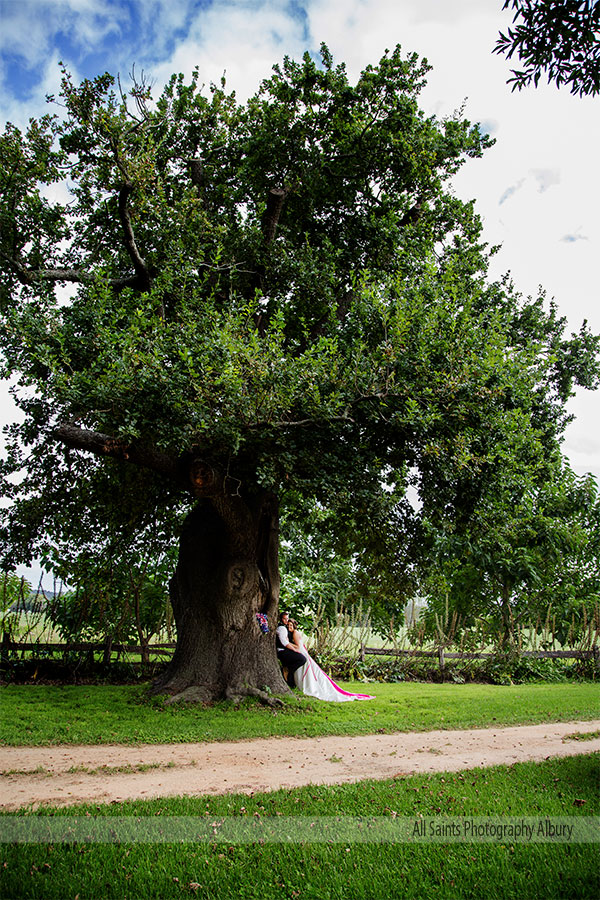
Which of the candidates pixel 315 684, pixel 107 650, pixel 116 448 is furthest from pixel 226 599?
pixel 107 650

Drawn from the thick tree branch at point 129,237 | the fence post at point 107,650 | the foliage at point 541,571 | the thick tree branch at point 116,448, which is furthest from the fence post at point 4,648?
the foliage at point 541,571

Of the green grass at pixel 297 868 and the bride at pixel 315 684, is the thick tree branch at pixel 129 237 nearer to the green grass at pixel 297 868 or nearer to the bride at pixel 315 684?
the bride at pixel 315 684

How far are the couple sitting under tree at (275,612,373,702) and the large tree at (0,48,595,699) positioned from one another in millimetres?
716

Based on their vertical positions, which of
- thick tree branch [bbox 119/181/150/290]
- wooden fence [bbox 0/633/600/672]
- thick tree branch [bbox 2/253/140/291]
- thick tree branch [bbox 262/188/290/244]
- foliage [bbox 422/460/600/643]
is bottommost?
wooden fence [bbox 0/633/600/672]

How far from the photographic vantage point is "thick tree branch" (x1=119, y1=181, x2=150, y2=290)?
9.88 m

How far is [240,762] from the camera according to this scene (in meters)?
6.64

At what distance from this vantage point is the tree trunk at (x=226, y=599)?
10.4 metres

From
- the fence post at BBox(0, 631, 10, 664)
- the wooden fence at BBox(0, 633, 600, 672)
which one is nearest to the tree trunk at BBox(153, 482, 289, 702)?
the wooden fence at BBox(0, 633, 600, 672)

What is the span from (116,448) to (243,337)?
9.11 ft

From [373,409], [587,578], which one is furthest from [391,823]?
[587,578]

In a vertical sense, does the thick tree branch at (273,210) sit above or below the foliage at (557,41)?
above

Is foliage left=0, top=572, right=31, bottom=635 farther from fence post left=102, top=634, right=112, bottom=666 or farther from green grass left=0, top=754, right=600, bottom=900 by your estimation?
green grass left=0, top=754, right=600, bottom=900

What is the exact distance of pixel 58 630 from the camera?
44.1ft

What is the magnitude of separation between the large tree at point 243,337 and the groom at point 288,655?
2.23 ft
